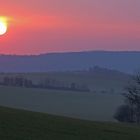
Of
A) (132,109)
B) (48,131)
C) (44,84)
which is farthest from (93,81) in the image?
(48,131)

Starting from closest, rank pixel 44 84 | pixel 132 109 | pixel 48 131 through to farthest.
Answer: pixel 48 131 < pixel 132 109 < pixel 44 84

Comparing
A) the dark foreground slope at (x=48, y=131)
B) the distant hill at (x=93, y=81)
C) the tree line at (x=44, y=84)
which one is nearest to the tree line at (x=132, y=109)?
the dark foreground slope at (x=48, y=131)

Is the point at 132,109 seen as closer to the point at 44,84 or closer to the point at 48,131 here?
the point at 48,131

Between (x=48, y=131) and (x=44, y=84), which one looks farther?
(x=44, y=84)

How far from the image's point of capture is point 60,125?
29.8 metres

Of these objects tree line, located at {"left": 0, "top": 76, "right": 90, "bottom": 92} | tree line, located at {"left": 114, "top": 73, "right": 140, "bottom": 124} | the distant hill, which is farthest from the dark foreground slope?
the distant hill

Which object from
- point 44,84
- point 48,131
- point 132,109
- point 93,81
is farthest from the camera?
point 93,81

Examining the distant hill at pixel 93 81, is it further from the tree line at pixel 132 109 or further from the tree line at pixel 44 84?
the tree line at pixel 132 109

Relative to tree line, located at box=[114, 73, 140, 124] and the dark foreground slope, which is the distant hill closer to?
tree line, located at box=[114, 73, 140, 124]

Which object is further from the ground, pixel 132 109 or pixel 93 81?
pixel 93 81

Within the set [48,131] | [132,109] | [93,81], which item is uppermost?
[93,81]

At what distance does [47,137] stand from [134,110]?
Result: 50.9 meters

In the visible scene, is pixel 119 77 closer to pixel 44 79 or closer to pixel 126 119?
pixel 44 79

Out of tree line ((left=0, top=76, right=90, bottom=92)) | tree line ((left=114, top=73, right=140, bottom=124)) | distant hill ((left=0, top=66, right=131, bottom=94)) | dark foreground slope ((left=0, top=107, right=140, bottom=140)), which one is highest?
distant hill ((left=0, top=66, right=131, bottom=94))
